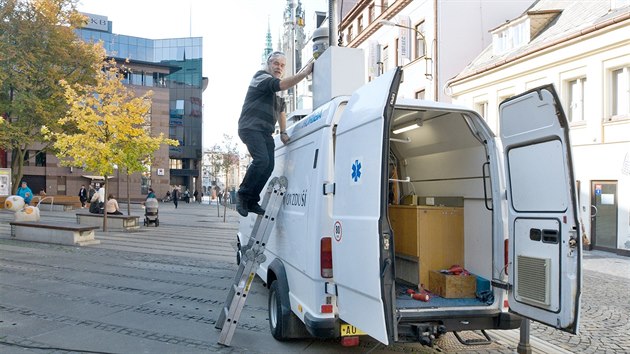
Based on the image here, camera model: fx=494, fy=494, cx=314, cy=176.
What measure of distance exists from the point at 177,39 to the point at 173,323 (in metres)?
68.4

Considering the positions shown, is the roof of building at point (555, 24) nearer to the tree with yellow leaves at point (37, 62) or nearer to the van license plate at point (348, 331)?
the van license plate at point (348, 331)

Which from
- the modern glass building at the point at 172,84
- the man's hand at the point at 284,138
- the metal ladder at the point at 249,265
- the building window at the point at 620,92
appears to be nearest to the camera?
the metal ladder at the point at 249,265

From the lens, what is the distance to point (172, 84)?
212ft

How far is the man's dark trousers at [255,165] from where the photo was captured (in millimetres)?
5234

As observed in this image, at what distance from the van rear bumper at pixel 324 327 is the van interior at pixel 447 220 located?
0.62 m

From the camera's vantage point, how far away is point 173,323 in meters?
5.86

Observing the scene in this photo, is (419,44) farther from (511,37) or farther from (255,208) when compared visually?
(255,208)

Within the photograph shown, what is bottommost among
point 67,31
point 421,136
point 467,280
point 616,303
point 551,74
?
point 616,303

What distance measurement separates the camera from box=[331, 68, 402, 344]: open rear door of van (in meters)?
3.29

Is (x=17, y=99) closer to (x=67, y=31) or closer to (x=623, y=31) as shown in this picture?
(x=67, y=31)

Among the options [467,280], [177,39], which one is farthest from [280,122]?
[177,39]

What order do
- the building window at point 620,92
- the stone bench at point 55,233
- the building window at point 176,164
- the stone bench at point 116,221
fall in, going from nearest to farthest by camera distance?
1. the stone bench at point 55,233
2. the building window at point 620,92
3. the stone bench at point 116,221
4. the building window at point 176,164

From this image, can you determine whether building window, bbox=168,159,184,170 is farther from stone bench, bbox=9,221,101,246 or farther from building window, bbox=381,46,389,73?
stone bench, bbox=9,221,101,246

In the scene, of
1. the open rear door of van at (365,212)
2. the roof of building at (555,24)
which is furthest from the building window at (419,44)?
the open rear door of van at (365,212)
